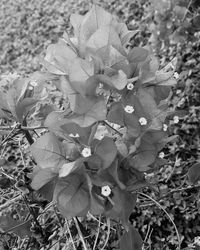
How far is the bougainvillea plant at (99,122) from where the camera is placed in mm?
787

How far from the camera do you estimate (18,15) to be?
10.8 ft

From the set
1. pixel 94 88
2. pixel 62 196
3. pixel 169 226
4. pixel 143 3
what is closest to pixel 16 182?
pixel 62 196

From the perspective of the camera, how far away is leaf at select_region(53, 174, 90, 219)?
80cm

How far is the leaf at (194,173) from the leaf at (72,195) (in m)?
0.38

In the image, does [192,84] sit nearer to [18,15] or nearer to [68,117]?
[68,117]

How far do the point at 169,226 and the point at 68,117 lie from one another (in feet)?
3.07

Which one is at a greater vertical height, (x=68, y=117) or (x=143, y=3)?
(x=68, y=117)

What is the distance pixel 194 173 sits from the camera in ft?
3.62

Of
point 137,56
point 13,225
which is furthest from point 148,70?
point 13,225

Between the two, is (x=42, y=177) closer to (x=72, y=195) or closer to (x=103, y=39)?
(x=72, y=195)

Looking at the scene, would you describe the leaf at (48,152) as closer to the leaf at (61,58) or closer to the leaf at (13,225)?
the leaf at (61,58)

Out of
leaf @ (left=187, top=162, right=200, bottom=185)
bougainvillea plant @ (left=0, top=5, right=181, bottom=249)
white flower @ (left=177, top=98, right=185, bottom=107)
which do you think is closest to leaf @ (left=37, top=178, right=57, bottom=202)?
bougainvillea plant @ (left=0, top=5, right=181, bottom=249)

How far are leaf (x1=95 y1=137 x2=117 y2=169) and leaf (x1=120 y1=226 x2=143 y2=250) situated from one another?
0.21m

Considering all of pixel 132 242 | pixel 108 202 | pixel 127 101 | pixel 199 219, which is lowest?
pixel 199 219
